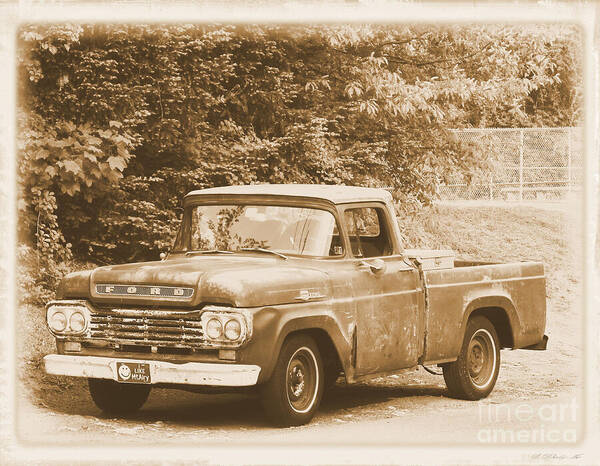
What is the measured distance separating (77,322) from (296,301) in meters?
1.76

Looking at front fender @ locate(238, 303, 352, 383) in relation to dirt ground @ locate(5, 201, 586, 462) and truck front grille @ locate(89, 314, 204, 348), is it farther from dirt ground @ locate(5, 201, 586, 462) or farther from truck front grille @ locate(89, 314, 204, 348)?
dirt ground @ locate(5, 201, 586, 462)

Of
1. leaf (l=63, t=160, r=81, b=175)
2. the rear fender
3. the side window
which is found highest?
leaf (l=63, t=160, r=81, b=175)

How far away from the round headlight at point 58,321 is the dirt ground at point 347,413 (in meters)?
0.77

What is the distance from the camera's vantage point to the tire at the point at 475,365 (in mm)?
11312

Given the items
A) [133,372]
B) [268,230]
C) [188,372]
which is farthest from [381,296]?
[133,372]

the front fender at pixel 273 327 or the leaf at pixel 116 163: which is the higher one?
the leaf at pixel 116 163

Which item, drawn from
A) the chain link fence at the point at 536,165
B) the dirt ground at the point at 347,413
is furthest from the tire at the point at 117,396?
the chain link fence at the point at 536,165

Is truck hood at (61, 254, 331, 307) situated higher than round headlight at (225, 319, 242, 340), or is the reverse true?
truck hood at (61, 254, 331, 307)

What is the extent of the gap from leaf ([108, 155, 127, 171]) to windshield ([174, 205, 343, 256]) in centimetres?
330

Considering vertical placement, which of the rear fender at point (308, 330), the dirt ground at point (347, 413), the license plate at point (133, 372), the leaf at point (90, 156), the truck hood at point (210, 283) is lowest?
the dirt ground at point (347, 413)

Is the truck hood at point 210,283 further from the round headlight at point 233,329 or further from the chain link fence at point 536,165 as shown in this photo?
the chain link fence at point 536,165

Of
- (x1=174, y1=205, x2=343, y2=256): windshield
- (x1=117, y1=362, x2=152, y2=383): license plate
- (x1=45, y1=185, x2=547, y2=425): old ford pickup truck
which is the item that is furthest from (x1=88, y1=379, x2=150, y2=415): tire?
(x1=174, y1=205, x2=343, y2=256): windshield

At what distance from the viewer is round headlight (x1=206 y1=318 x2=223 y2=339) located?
887 cm

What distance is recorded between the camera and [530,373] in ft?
45.5
